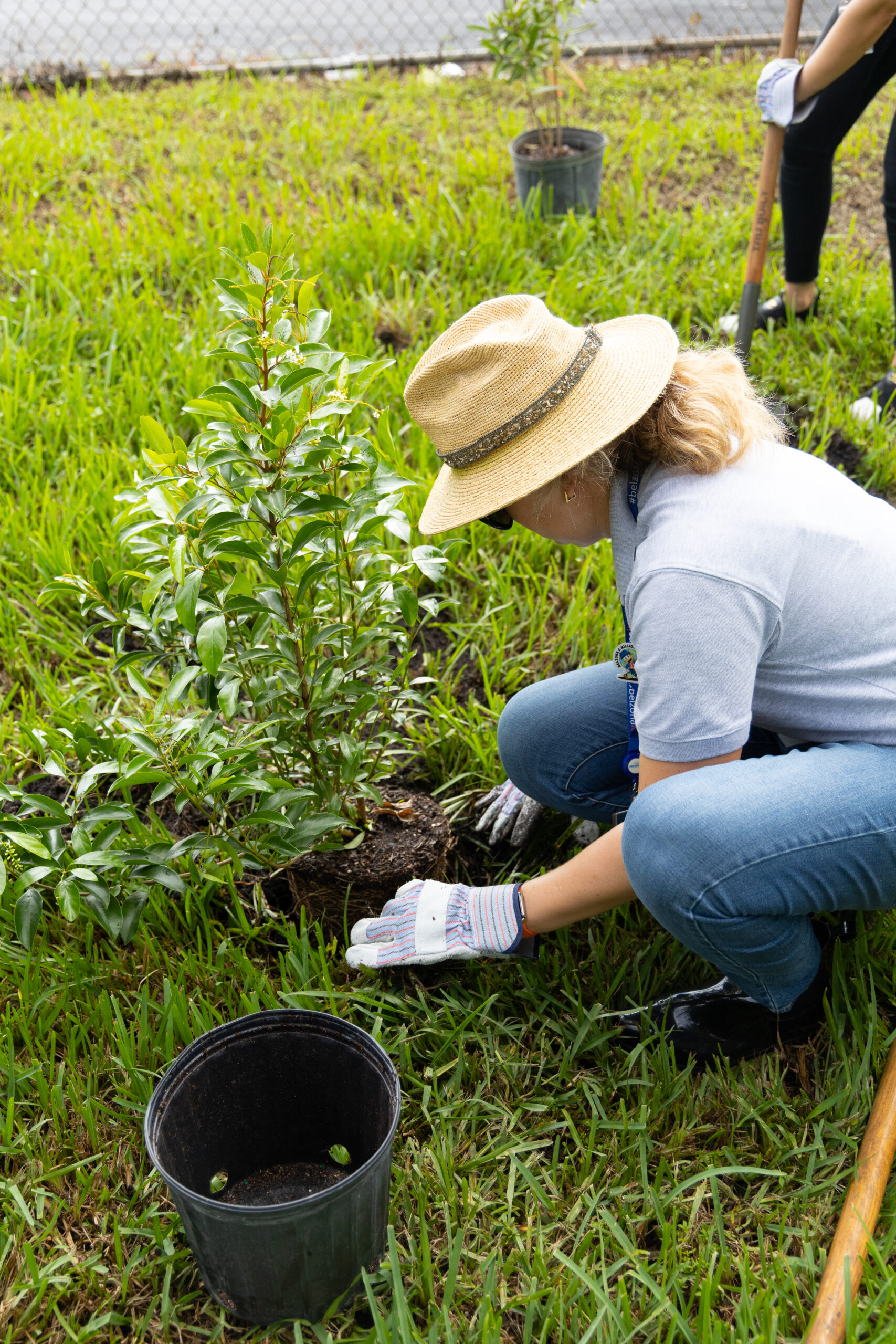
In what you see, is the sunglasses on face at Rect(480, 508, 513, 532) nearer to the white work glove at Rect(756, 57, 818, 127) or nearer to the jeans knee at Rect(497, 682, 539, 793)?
the jeans knee at Rect(497, 682, 539, 793)

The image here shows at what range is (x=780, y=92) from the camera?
2.67 metres

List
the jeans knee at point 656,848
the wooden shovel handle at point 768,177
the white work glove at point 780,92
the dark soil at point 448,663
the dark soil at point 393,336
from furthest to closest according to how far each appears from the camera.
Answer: the dark soil at point 393,336, the wooden shovel handle at point 768,177, the white work glove at point 780,92, the dark soil at point 448,663, the jeans knee at point 656,848

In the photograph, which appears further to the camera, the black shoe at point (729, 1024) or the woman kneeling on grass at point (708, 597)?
the black shoe at point (729, 1024)

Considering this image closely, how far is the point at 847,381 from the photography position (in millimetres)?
3166

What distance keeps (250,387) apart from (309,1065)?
965mm

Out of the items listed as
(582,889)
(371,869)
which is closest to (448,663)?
(371,869)

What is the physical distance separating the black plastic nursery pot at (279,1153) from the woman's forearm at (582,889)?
364mm

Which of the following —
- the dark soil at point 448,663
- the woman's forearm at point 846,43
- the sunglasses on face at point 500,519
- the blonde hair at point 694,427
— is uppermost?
the woman's forearm at point 846,43

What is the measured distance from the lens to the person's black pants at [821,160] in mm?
2826

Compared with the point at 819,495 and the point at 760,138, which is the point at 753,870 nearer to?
the point at 819,495

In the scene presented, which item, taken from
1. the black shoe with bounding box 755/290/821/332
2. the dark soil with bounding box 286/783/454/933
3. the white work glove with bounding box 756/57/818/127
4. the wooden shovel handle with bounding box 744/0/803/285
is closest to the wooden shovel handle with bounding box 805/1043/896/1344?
the dark soil with bounding box 286/783/454/933

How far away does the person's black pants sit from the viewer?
283 cm

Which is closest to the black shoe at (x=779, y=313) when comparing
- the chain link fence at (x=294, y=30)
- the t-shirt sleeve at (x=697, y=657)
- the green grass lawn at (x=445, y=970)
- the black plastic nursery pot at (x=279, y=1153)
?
the green grass lawn at (x=445, y=970)

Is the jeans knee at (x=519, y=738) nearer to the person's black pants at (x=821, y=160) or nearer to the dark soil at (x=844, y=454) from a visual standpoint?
the dark soil at (x=844, y=454)
